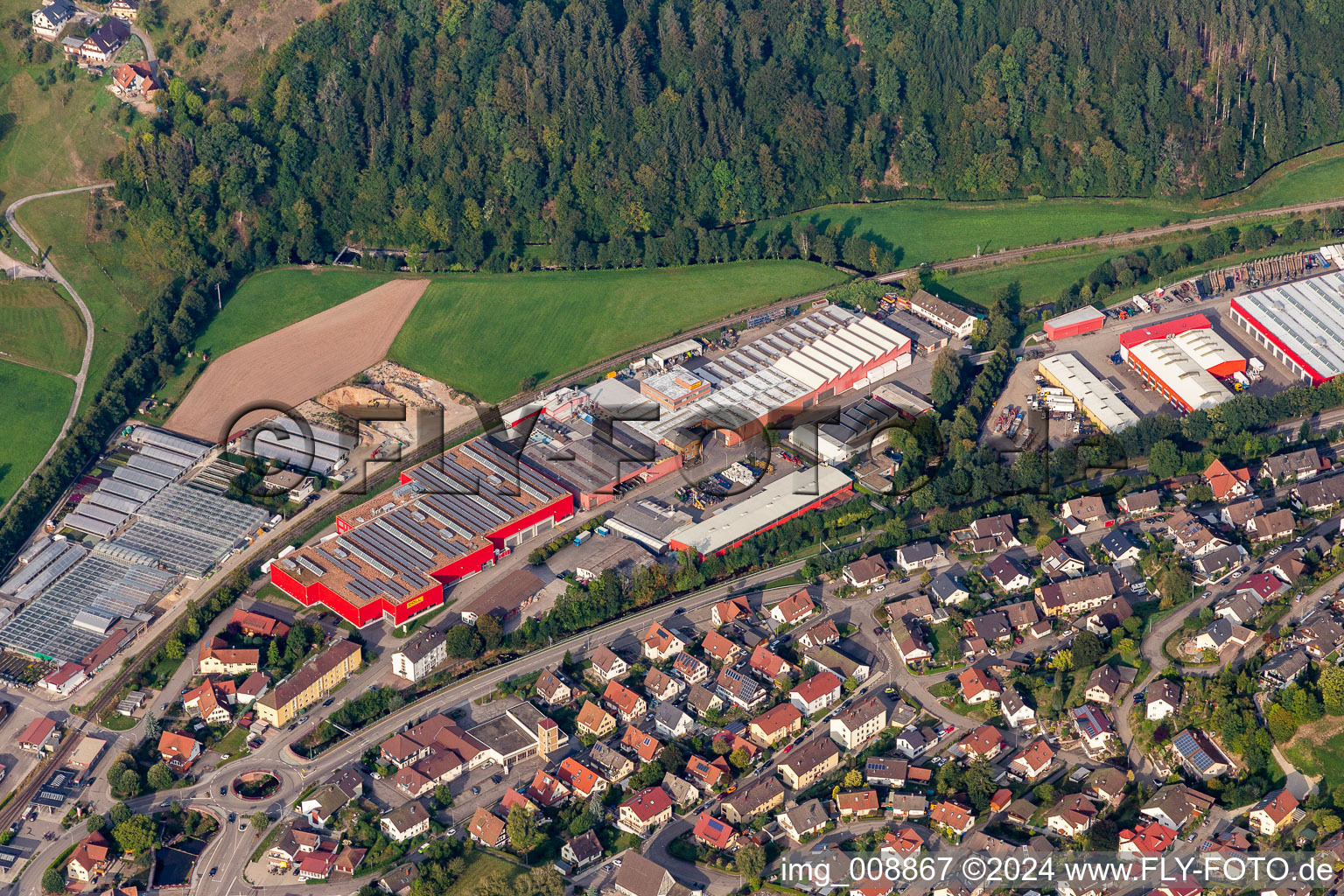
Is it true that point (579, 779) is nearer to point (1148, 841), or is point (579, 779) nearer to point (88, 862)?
point (88, 862)

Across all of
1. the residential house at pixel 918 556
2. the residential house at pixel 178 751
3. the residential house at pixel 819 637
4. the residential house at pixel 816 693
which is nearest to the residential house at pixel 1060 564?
the residential house at pixel 918 556

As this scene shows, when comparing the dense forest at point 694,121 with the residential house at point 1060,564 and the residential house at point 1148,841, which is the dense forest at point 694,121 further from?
the residential house at point 1148,841

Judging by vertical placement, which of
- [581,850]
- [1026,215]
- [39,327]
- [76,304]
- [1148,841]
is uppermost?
[76,304]

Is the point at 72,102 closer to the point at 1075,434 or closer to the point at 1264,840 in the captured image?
the point at 1075,434

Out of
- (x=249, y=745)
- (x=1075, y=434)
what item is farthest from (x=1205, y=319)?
→ (x=249, y=745)

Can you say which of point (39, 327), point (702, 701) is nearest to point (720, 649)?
point (702, 701)
